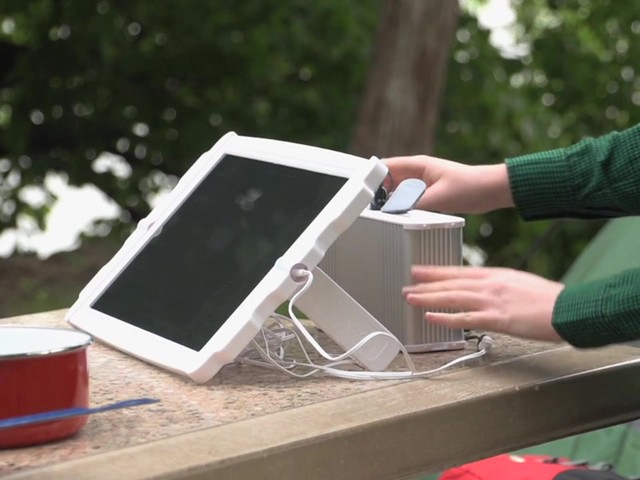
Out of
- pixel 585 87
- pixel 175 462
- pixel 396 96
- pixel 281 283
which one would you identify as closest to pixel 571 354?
pixel 281 283

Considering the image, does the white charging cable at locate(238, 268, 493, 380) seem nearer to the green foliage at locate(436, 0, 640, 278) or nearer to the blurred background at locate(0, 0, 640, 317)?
the blurred background at locate(0, 0, 640, 317)

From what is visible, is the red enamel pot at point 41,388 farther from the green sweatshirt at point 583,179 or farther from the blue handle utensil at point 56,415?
the green sweatshirt at point 583,179

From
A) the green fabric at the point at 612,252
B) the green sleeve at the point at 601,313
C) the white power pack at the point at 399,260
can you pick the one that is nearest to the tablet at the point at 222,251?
the white power pack at the point at 399,260

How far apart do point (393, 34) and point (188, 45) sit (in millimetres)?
984

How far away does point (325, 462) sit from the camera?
1022 mm

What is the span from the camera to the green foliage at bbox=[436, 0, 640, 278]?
4.90 meters

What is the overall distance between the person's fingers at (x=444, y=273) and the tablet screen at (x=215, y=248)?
0.41ft

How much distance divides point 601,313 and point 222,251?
0.38 metres

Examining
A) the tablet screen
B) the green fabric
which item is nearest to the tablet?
the tablet screen

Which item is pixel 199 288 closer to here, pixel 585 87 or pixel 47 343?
pixel 47 343

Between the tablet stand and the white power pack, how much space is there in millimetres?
71

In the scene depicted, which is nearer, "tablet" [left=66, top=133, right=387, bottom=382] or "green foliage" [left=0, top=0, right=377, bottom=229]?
"tablet" [left=66, top=133, right=387, bottom=382]

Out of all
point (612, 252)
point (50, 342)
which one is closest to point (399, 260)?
point (50, 342)

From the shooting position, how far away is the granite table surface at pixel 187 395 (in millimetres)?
993
